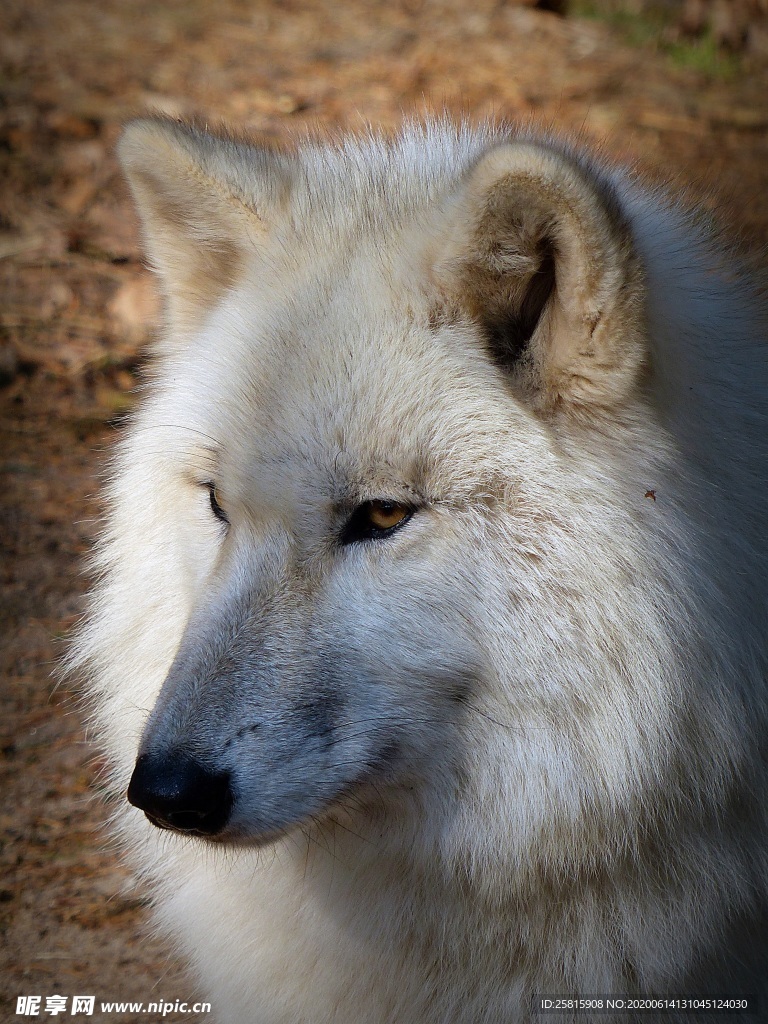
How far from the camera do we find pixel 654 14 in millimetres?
8477

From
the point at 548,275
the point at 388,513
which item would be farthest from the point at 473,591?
the point at 548,275

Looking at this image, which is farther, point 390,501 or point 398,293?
point 398,293

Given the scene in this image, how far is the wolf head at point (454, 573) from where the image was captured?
2.06 metres

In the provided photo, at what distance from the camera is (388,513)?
86.4 inches

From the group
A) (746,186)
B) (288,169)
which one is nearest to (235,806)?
(288,169)

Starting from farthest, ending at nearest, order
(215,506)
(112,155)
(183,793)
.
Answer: (112,155) < (215,506) < (183,793)

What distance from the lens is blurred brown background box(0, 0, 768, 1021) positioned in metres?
3.64

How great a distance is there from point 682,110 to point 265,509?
21.9ft

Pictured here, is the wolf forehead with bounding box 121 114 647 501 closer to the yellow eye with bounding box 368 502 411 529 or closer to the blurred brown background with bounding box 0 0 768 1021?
the yellow eye with bounding box 368 502 411 529

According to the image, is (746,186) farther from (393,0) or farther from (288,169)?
(288,169)

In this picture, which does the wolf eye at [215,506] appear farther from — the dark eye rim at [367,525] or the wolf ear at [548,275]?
the wolf ear at [548,275]

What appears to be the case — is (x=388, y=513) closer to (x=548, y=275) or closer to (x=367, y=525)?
(x=367, y=525)

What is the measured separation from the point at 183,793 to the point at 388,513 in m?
0.73

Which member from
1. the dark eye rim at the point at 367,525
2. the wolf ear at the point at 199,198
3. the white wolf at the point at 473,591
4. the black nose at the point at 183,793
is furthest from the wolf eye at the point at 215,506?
the black nose at the point at 183,793
